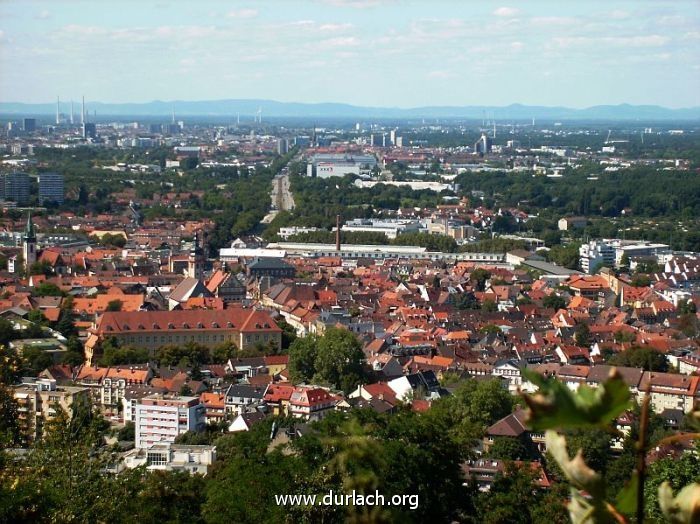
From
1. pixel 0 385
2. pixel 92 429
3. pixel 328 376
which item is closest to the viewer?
pixel 0 385

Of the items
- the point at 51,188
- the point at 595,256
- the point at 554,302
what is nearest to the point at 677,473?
the point at 554,302

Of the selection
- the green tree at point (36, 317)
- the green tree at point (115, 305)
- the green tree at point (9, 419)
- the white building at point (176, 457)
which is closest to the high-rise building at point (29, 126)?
the green tree at point (115, 305)

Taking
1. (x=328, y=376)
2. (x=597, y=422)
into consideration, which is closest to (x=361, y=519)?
(x=597, y=422)

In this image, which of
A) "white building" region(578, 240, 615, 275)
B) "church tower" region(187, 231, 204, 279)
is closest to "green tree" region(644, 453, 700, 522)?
"church tower" region(187, 231, 204, 279)

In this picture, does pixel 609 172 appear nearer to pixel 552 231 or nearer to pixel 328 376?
pixel 552 231

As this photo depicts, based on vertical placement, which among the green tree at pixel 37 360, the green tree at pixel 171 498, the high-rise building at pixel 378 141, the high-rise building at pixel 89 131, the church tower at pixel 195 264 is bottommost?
the high-rise building at pixel 378 141

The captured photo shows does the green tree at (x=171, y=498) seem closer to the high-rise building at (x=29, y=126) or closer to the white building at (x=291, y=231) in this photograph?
the white building at (x=291, y=231)
